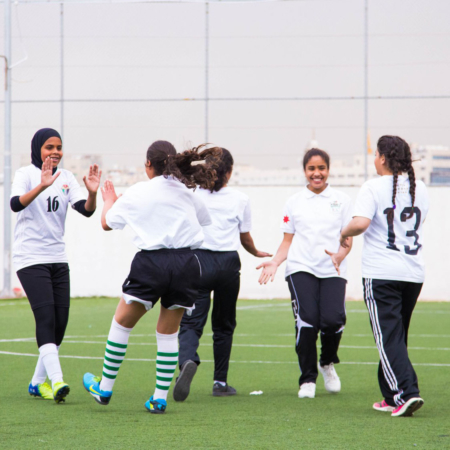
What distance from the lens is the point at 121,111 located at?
17984 millimetres

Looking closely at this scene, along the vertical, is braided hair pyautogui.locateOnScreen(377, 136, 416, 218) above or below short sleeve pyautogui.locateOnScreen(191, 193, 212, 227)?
above

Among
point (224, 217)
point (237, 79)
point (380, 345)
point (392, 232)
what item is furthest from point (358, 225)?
point (237, 79)

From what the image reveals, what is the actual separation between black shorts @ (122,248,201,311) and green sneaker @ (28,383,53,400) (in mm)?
1133

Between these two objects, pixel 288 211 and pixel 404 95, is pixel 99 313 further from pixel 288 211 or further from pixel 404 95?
pixel 404 95

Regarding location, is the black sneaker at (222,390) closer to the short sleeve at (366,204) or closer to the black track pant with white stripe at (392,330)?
the black track pant with white stripe at (392,330)

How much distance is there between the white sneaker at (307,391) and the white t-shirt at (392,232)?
112 cm

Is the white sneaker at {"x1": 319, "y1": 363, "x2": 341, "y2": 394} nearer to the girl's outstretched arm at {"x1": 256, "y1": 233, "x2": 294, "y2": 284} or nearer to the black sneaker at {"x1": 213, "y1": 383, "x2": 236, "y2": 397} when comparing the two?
the black sneaker at {"x1": 213, "y1": 383, "x2": 236, "y2": 397}

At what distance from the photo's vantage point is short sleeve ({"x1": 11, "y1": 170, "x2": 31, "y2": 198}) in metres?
5.52

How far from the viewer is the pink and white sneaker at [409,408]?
4875mm

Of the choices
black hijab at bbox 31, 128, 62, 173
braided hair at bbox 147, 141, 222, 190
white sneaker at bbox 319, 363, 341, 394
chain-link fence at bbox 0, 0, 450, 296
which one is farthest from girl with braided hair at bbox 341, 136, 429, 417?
chain-link fence at bbox 0, 0, 450, 296

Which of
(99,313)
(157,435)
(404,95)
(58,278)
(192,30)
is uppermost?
(192,30)

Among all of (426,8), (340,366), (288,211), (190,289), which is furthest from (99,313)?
(426,8)

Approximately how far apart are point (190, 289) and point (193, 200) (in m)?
0.57

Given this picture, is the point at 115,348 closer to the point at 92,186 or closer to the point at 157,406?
the point at 157,406
